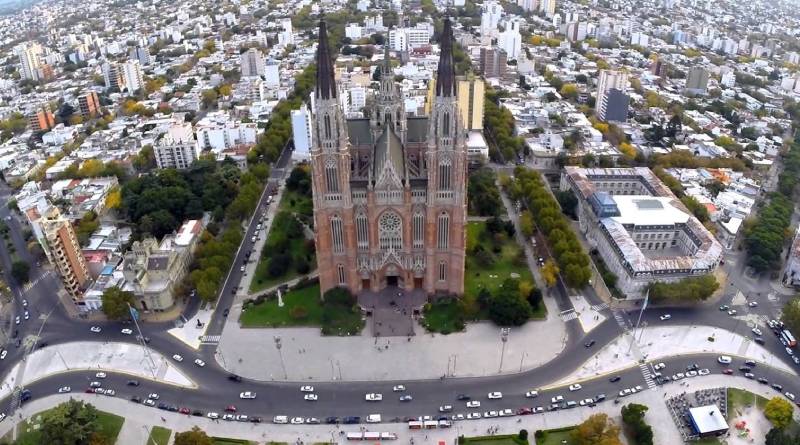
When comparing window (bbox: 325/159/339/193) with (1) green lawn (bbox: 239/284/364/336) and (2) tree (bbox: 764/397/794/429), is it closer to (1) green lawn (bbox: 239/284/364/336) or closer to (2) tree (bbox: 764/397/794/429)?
(1) green lawn (bbox: 239/284/364/336)

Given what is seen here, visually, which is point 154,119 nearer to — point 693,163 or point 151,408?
point 151,408

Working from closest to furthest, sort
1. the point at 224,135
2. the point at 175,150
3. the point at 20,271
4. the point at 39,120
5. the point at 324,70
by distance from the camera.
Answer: the point at 324,70 → the point at 20,271 → the point at 175,150 → the point at 224,135 → the point at 39,120

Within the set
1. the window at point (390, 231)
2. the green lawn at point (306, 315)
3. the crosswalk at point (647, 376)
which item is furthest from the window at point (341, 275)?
the crosswalk at point (647, 376)

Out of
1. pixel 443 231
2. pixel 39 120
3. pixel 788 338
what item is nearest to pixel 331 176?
pixel 443 231

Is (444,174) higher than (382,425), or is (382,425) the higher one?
(444,174)

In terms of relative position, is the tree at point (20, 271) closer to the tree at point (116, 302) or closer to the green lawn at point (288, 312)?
the tree at point (116, 302)

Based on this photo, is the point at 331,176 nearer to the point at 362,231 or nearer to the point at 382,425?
the point at 362,231

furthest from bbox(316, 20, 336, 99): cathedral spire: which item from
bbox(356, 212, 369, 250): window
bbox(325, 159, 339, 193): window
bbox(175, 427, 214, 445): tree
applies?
bbox(175, 427, 214, 445): tree
